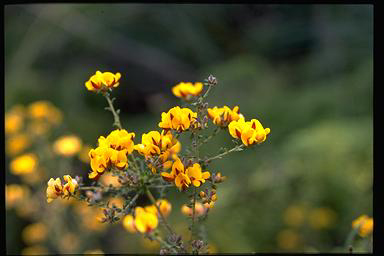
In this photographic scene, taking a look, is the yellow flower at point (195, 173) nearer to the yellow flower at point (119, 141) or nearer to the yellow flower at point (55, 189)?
the yellow flower at point (119, 141)

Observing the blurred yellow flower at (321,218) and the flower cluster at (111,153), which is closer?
the flower cluster at (111,153)

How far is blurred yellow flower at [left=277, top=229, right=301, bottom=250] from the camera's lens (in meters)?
4.01

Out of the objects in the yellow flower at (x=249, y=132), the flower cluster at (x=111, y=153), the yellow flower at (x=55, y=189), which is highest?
the yellow flower at (x=249, y=132)

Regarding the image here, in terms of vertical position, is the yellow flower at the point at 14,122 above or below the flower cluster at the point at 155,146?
above

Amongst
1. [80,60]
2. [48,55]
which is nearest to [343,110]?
[80,60]

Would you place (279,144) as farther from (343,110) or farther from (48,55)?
(48,55)

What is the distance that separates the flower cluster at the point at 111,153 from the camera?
1.50 meters

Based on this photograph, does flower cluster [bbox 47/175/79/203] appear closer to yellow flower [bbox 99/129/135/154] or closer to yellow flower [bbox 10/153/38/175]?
yellow flower [bbox 99/129/135/154]

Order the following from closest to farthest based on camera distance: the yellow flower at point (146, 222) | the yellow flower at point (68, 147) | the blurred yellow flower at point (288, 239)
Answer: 1. the yellow flower at point (146, 222)
2. the yellow flower at point (68, 147)
3. the blurred yellow flower at point (288, 239)

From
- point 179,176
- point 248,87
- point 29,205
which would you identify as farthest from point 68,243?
point 248,87

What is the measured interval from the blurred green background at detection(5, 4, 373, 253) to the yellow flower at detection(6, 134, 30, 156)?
1.11 m

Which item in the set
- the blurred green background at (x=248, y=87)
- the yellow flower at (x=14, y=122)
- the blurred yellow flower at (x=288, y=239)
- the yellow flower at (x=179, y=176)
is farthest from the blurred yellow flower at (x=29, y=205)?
the yellow flower at (x=179, y=176)

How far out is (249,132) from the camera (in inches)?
60.3

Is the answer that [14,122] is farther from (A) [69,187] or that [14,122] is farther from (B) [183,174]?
(B) [183,174]
